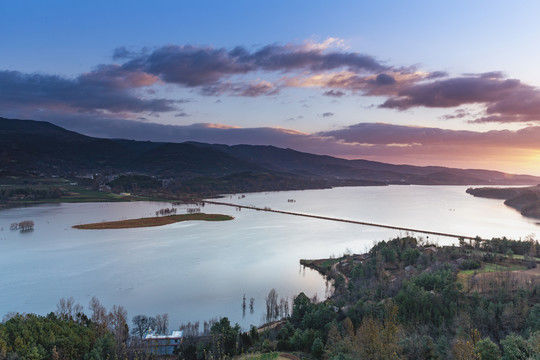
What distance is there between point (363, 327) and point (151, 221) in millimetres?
43715

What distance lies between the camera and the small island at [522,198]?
6682cm

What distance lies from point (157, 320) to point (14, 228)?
111ft

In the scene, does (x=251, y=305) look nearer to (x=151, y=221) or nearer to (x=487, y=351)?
(x=487, y=351)

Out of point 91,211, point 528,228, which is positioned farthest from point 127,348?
point 528,228

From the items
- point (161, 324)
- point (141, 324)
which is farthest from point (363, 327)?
point (141, 324)

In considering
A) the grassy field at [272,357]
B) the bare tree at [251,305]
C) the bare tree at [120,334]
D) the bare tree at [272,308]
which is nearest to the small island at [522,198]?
the bare tree at [272,308]

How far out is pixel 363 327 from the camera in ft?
35.9

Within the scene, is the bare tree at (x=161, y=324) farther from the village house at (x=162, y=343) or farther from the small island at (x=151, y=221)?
the small island at (x=151, y=221)

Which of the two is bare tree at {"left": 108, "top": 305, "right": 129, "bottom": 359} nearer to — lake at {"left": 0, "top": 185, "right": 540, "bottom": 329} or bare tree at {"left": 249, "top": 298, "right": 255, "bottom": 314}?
lake at {"left": 0, "top": 185, "right": 540, "bottom": 329}

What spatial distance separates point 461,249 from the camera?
2798cm

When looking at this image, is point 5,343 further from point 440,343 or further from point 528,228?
point 528,228

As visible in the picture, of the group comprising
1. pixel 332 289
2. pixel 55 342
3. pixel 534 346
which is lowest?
pixel 332 289

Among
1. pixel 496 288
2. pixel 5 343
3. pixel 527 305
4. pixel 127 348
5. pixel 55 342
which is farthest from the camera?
pixel 496 288

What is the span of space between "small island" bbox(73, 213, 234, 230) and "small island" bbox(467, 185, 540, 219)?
57.1 metres
